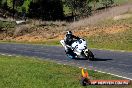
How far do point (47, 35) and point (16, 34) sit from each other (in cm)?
625

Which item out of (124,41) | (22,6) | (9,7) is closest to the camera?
(124,41)

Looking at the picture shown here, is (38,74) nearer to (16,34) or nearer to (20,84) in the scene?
(20,84)

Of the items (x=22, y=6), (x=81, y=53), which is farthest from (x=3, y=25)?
(x=81, y=53)

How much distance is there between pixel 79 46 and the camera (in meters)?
28.1

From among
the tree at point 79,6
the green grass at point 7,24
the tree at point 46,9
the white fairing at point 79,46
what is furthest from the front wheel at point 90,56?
the tree at point 79,6

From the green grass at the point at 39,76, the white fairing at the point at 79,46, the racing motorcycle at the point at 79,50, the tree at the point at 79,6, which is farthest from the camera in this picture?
the tree at the point at 79,6

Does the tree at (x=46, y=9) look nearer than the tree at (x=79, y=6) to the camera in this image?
Yes

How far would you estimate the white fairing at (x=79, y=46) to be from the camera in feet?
91.7

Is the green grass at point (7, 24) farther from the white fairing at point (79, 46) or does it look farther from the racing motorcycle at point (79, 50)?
the white fairing at point (79, 46)

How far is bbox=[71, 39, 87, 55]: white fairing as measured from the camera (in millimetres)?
27953

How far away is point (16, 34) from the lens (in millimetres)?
59312

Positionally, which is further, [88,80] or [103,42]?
[103,42]

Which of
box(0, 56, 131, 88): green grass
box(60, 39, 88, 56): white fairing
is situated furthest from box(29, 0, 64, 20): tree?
box(0, 56, 131, 88): green grass

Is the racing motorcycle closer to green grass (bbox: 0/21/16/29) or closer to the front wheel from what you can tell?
the front wheel
